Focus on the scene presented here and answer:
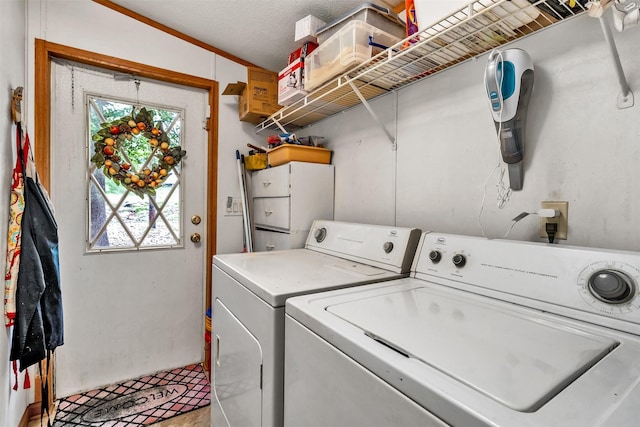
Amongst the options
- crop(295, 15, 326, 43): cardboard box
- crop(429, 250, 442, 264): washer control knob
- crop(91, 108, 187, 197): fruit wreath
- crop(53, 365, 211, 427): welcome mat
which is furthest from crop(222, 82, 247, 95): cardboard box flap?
crop(53, 365, 211, 427): welcome mat

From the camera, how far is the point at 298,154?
6.70 ft

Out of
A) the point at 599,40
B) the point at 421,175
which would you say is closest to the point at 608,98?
the point at 599,40

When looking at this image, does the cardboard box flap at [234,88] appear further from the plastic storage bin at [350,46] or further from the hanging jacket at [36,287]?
the hanging jacket at [36,287]

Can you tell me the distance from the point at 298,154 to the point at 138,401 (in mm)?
1893

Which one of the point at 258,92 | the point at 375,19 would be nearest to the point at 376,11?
the point at 375,19

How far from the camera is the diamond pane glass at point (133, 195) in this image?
209 cm

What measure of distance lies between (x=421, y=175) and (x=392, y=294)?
2.48ft

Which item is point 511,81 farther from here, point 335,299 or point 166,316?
point 166,316

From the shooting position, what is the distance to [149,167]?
2230mm

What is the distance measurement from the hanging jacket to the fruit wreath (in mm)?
566

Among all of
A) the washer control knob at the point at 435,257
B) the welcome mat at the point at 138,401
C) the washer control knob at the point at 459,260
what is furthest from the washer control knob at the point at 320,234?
the welcome mat at the point at 138,401

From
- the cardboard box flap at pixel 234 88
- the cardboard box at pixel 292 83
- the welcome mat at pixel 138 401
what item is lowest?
the welcome mat at pixel 138 401

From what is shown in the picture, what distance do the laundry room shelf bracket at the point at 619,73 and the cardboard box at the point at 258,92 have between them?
1.85 m

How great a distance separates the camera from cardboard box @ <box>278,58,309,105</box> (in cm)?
182
